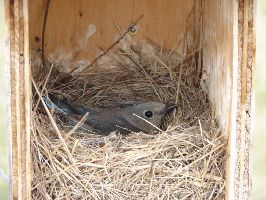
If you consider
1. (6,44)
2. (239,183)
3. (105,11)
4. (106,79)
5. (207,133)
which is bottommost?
(239,183)

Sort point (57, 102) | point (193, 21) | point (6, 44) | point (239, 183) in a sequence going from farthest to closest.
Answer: point (193, 21) < point (57, 102) < point (239, 183) < point (6, 44)

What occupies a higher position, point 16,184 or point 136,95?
point 136,95

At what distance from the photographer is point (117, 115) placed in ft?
16.2

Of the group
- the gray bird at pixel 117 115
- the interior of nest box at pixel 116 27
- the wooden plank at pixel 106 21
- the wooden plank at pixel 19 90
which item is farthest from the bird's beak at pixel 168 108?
the wooden plank at pixel 19 90

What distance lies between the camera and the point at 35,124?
4027 millimetres

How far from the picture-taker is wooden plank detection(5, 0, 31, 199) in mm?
3586

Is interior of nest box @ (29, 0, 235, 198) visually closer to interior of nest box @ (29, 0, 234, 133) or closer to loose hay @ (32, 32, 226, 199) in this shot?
interior of nest box @ (29, 0, 234, 133)

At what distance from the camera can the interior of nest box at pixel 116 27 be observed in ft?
16.2

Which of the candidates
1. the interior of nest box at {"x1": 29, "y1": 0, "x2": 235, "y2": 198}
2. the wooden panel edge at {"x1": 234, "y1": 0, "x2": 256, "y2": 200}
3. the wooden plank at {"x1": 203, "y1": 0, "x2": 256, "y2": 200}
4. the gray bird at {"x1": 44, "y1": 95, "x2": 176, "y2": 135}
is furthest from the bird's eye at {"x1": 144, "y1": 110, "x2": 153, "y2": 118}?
the wooden panel edge at {"x1": 234, "y1": 0, "x2": 256, "y2": 200}

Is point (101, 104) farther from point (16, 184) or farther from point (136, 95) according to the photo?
point (16, 184)

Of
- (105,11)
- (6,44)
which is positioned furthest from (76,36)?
(6,44)

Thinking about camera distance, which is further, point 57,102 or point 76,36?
point 76,36

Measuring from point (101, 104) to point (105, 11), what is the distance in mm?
639

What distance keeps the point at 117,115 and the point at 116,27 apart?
65 centimetres
